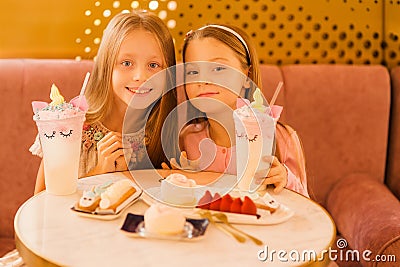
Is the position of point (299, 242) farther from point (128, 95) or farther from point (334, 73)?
point (334, 73)

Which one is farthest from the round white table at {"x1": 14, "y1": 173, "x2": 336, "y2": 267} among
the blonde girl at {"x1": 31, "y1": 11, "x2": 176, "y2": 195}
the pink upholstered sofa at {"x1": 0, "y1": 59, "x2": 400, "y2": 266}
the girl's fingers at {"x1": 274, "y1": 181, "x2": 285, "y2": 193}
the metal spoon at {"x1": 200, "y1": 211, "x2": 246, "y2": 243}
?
the pink upholstered sofa at {"x1": 0, "y1": 59, "x2": 400, "y2": 266}

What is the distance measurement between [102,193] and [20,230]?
20cm

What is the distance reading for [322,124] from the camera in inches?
86.6

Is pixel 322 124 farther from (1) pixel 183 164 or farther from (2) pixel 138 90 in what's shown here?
(2) pixel 138 90

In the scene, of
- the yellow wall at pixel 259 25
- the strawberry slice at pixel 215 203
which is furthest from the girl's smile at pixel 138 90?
the yellow wall at pixel 259 25

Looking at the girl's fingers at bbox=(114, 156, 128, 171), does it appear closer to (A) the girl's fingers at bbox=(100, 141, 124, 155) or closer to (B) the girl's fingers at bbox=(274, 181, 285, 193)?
(A) the girl's fingers at bbox=(100, 141, 124, 155)

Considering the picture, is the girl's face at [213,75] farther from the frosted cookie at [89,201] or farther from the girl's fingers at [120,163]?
the frosted cookie at [89,201]

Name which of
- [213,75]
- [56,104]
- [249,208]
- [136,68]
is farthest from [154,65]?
[249,208]

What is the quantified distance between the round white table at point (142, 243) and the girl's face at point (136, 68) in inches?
19.5

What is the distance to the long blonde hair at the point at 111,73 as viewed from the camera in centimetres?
181

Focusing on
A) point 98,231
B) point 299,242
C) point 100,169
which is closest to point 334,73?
point 100,169

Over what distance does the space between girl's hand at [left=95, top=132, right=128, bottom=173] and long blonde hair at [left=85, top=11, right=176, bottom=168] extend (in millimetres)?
175

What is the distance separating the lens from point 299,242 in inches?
47.2

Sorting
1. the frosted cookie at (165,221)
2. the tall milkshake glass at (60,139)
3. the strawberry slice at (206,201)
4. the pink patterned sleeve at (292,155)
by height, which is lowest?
the pink patterned sleeve at (292,155)
